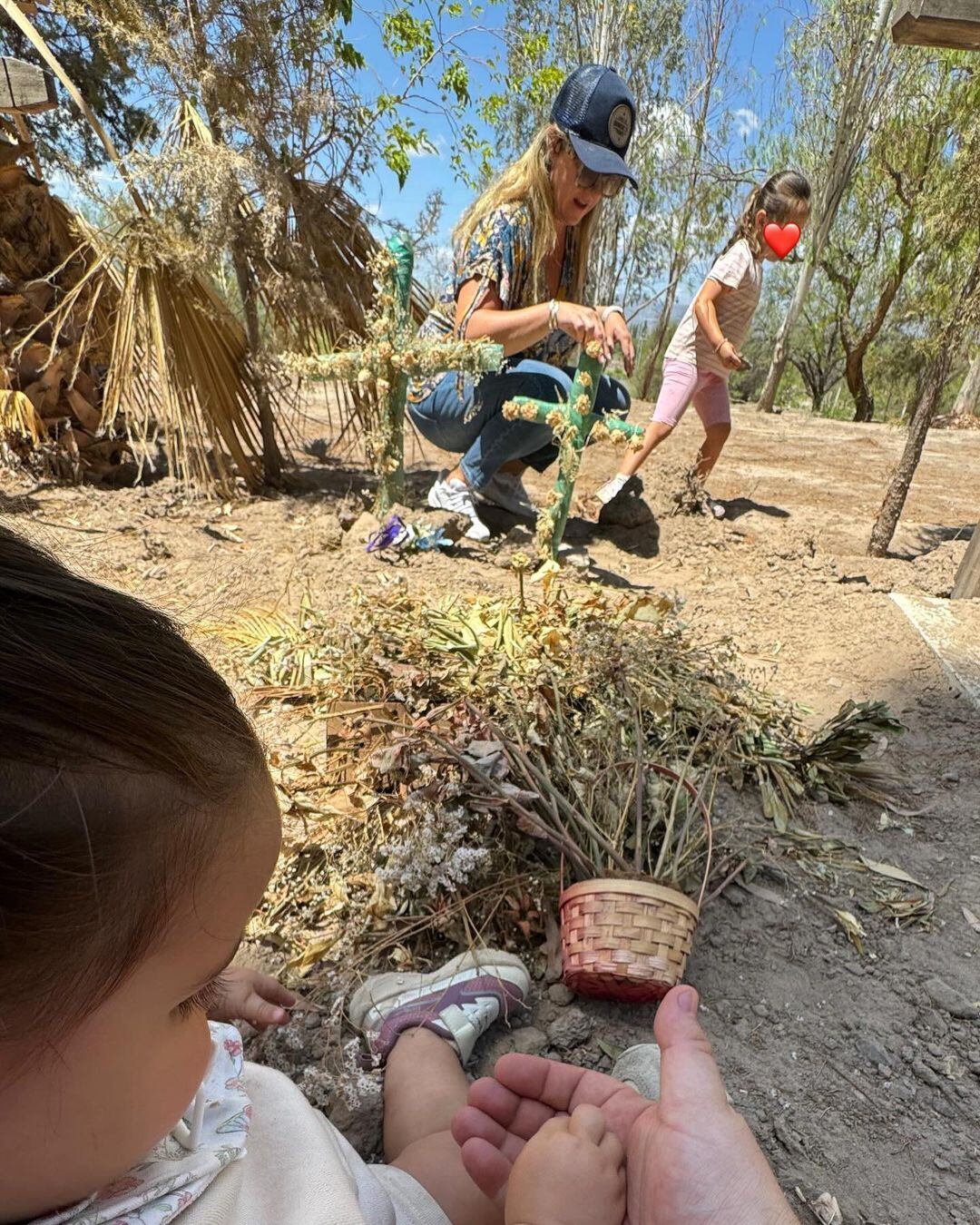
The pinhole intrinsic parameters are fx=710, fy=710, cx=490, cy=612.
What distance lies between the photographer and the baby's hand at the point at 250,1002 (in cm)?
114

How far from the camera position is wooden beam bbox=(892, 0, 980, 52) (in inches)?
79.3

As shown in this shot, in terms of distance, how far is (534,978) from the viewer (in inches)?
55.1

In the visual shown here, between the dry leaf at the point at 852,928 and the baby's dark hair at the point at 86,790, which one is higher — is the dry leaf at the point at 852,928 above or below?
below

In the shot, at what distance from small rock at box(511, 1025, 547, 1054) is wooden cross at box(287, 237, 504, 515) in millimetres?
2038

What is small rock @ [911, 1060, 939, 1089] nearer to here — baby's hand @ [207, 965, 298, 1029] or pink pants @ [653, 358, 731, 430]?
baby's hand @ [207, 965, 298, 1029]

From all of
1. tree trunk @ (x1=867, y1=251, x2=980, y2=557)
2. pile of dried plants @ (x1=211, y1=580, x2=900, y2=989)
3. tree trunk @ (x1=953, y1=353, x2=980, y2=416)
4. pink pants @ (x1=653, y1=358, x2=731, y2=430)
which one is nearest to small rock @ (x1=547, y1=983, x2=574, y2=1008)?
pile of dried plants @ (x1=211, y1=580, x2=900, y2=989)

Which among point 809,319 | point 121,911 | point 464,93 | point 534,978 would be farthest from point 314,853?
point 809,319

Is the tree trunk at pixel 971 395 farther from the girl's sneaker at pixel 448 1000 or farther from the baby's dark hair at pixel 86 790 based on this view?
the baby's dark hair at pixel 86 790

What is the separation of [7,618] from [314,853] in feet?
4.06

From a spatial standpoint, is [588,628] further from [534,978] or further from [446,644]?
[534,978]

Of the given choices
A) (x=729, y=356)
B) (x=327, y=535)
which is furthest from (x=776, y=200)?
(x=327, y=535)

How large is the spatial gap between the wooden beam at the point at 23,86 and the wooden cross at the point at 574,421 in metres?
2.41

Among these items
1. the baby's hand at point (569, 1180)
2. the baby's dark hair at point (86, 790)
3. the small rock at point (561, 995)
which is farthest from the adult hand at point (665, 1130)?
the baby's dark hair at point (86, 790)

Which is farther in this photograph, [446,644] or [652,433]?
[652,433]
